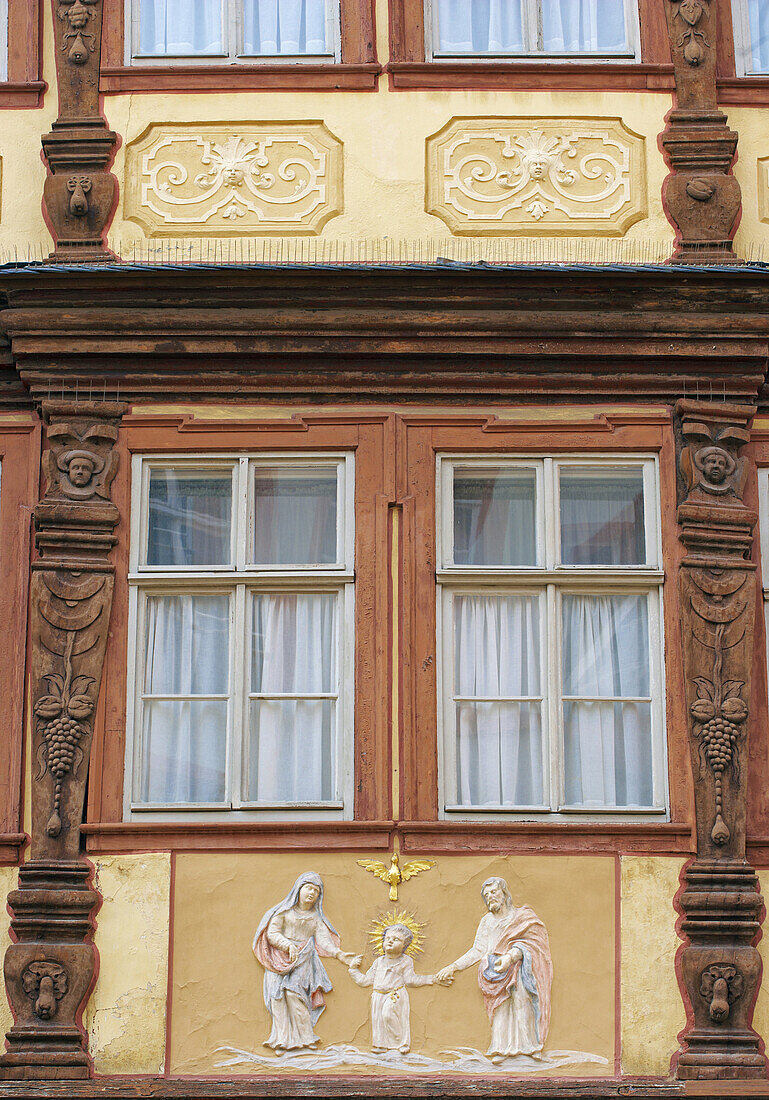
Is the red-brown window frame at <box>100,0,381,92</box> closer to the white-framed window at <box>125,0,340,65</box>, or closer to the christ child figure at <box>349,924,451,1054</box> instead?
the white-framed window at <box>125,0,340,65</box>

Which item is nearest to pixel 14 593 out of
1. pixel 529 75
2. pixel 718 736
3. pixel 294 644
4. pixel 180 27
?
pixel 294 644

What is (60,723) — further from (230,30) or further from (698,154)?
(698,154)

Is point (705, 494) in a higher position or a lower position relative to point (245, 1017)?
higher

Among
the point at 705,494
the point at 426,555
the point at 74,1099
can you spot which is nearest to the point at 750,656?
the point at 705,494

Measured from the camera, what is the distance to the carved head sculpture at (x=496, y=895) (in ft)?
27.9

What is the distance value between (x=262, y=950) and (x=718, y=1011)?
2039 millimetres

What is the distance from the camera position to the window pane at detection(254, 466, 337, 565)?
9.10m

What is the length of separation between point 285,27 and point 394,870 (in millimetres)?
→ 4423

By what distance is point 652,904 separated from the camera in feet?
28.0

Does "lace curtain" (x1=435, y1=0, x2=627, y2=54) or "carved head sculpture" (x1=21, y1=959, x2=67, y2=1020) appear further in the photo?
"lace curtain" (x1=435, y1=0, x2=627, y2=54)

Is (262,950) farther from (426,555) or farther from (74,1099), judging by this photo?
(426,555)

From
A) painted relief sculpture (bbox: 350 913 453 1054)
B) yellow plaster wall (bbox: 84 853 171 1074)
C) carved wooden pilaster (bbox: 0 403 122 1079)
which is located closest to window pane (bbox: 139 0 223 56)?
carved wooden pilaster (bbox: 0 403 122 1079)

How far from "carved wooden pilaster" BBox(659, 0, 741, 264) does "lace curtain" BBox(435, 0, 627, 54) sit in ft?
1.19

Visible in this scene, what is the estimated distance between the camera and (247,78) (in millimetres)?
9672
